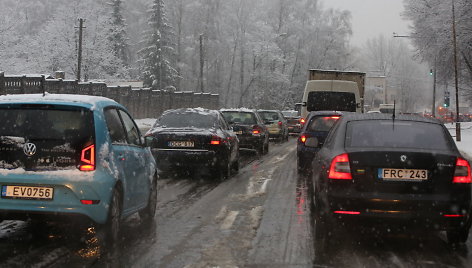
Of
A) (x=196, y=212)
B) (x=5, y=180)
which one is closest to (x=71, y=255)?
A: (x=5, y=180)

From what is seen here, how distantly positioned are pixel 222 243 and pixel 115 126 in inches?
68.3

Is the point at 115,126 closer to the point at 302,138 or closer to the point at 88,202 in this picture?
the point at 88,202

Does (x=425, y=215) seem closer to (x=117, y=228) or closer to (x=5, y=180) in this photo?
(x=117, y=228)

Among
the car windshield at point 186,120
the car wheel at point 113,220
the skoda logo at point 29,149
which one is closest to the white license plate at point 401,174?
the car wheel at point 113,220

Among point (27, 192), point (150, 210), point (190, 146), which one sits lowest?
point (150, 210)

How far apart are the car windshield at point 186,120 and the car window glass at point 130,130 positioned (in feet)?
17.2

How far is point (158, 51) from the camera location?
67062 millimetres

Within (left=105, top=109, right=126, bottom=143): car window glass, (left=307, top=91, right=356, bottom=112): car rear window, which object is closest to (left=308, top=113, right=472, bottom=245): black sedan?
(left=105, top=109, right=126, bottom=143): car window glass

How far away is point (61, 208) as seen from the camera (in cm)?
592

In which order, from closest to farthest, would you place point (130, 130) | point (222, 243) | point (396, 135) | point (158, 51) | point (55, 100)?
point (55, 100)
point (222, 243)
point (396, 135)
point (130, 130)
point (158, 51)

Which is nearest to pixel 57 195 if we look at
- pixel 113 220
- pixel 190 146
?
pixel 113 220

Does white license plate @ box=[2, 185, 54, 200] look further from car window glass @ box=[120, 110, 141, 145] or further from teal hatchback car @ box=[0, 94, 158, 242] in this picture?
car window glass @ box=[120, 110, 141, 145]

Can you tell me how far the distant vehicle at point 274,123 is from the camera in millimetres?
30375

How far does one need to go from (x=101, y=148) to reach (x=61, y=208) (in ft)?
2.29
